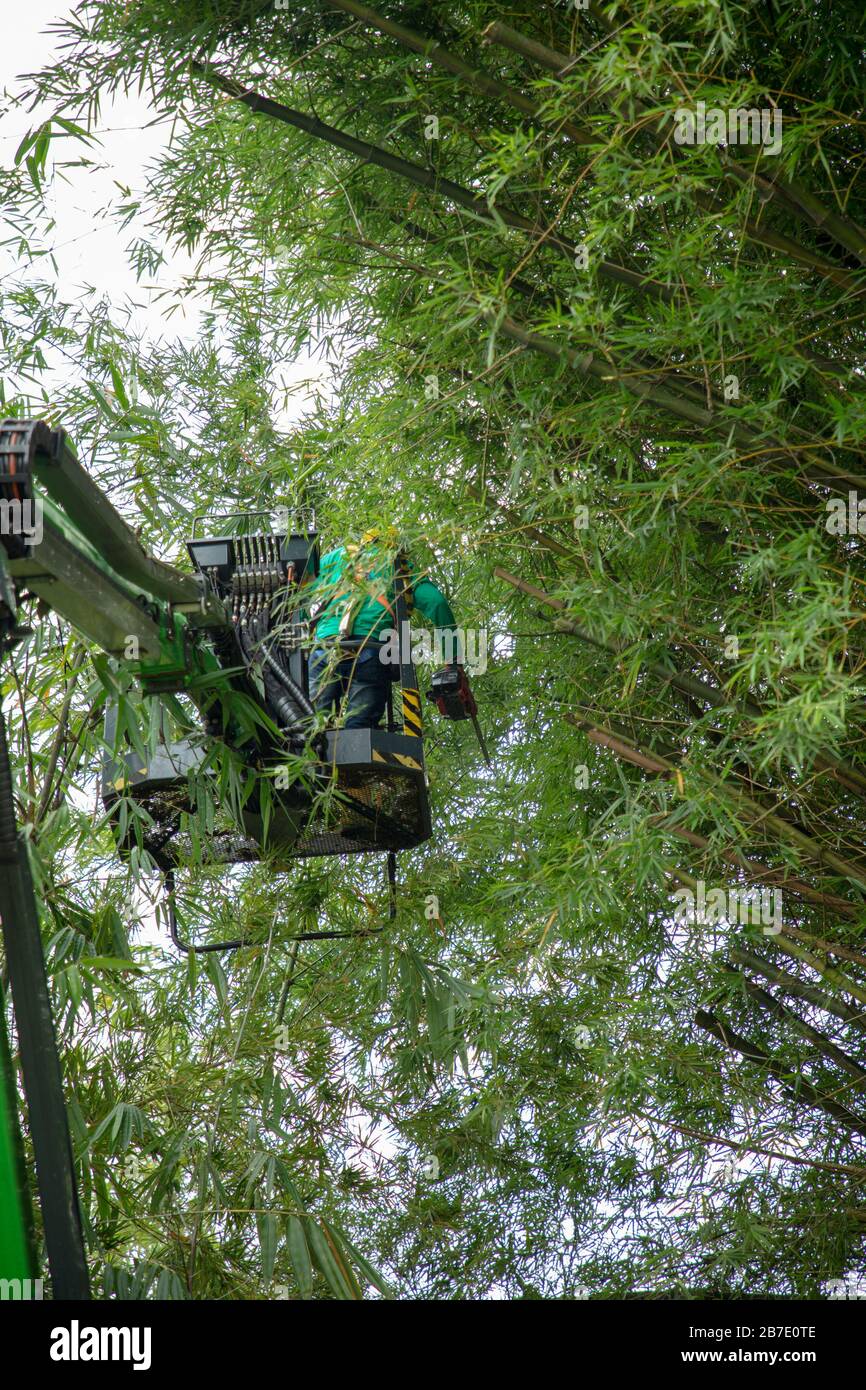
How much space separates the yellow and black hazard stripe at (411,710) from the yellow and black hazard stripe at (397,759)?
12 cm

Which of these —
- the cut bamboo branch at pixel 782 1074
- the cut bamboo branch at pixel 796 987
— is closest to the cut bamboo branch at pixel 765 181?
the cut bamboo branch at pixel 796 987

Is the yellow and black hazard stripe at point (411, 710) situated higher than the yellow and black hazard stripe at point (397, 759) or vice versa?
the yellow and black hazard stripe at point (411, 710)

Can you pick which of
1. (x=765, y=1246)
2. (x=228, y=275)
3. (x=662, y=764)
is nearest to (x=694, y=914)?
(x=662, y=764)

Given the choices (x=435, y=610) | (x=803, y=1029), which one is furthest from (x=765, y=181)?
(x=803, y=1029)

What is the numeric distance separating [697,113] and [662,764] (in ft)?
5.53

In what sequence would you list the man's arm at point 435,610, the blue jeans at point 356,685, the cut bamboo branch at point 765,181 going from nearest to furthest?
the cut bamboo branch at point 765,181
the blue jeans at point 356,685
the man's arm at point 435,610

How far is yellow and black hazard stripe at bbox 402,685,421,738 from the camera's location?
14.3 feet

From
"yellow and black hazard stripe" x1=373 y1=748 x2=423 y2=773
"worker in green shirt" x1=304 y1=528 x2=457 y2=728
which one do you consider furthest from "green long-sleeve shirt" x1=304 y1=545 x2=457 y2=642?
"yellow and black hazard stripe" x1=373 y1=748 x2=423 y2=773

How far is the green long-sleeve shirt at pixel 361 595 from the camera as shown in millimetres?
4141

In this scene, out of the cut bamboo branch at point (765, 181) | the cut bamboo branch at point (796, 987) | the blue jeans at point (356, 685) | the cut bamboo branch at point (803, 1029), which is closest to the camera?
the cut bamboo branch at point (765, 181)

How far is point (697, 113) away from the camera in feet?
11.0

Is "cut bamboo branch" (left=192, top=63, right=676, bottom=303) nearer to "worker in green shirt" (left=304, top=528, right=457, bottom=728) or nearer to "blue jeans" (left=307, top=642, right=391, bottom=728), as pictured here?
"worker in green shirt" (left=304, top=528, right=457, bottom=728)

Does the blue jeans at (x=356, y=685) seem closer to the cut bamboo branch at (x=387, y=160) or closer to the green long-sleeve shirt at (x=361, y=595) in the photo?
the green long-sleeve shirt at (x=361, y=595)
